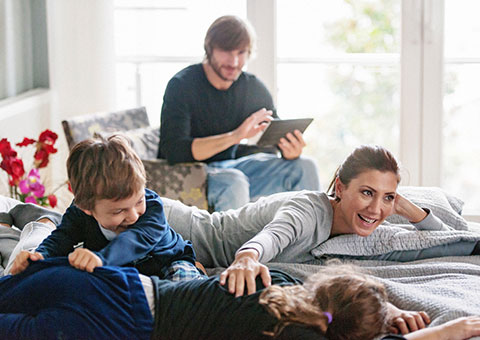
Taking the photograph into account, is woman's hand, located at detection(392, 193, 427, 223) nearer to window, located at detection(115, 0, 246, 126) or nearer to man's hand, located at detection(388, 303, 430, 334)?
man's hand, located at detection(388, 303, 430, 334)

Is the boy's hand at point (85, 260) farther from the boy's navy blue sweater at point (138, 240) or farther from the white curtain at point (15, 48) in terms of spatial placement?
the white curtain at point (15, 48)

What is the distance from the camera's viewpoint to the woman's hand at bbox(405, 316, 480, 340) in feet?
5.17

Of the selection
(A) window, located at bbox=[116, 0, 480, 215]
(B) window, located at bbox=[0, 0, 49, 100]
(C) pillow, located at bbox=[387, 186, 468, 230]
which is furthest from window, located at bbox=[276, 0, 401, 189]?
(C) pillow, located at bbox=[387, 186, 468, 230]

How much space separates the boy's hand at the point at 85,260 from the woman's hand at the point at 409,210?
111 centimetres

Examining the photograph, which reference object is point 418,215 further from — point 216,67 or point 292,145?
point 216,67

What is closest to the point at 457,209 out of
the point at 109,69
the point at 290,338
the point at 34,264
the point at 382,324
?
the point at 382,324

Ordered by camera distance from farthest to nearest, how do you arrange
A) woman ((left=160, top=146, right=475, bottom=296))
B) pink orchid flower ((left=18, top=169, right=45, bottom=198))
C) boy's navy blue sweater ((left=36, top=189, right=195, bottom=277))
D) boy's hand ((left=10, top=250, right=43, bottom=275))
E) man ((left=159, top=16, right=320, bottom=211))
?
1. man ((left=159, top=16, right=320, bottom=211))
2. pink orchid flower ((left=18, top=169, right=45, bottom=198))
3. woman ((left=160, top=146, right=475, bottom=296))
4. boy's navy blue sweater ((left=36, top=189, right=195, bottom=277))
5. boy's hand ((left=10, top=250, right=43, bottom=275))

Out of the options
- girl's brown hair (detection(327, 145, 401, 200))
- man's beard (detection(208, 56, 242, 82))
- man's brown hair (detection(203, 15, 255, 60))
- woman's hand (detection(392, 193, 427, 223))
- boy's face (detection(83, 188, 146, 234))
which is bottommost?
Answer: woman's hand (detection(392, 193, 427, 223))

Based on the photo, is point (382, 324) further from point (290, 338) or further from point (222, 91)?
point (222, 91)

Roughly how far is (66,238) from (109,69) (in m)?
2.37

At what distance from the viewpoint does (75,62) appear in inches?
161

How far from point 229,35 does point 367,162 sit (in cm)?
143

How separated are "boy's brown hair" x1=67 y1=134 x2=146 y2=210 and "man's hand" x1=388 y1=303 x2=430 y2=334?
72 centimetres

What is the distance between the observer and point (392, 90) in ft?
14.2
